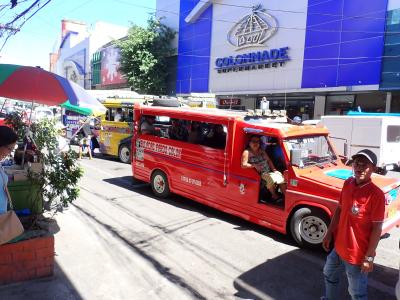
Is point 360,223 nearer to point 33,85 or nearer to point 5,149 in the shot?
point 5,149

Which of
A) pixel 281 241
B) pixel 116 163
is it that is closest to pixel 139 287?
pixel 281 241

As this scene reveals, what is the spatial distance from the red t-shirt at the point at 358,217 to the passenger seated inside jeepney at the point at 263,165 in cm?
266

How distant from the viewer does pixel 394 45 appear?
50.9 feet

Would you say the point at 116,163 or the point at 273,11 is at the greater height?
the point at 273,11

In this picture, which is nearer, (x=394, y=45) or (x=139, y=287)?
(x=139, y=287)

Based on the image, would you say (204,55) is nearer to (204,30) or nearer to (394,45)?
(204,30)

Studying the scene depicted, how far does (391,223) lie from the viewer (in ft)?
17.2

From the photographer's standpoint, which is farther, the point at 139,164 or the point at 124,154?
the point at 124,154

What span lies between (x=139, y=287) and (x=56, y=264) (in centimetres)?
120

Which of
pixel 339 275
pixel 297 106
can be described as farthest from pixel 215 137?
pixel 297 106

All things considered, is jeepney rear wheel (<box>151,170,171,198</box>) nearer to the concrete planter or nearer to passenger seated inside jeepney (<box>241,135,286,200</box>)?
passenger seated inside jeepney (<box>241,135,286,200</box>)

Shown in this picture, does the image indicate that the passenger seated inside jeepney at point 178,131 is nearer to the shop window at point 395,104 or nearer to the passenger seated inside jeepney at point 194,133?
the passenger seated inside jeepney at point 194,133

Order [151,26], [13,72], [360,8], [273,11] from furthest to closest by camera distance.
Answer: [151,26] → [273,11] → [360,8] → [13,72]

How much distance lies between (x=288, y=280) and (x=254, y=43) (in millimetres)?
19380
